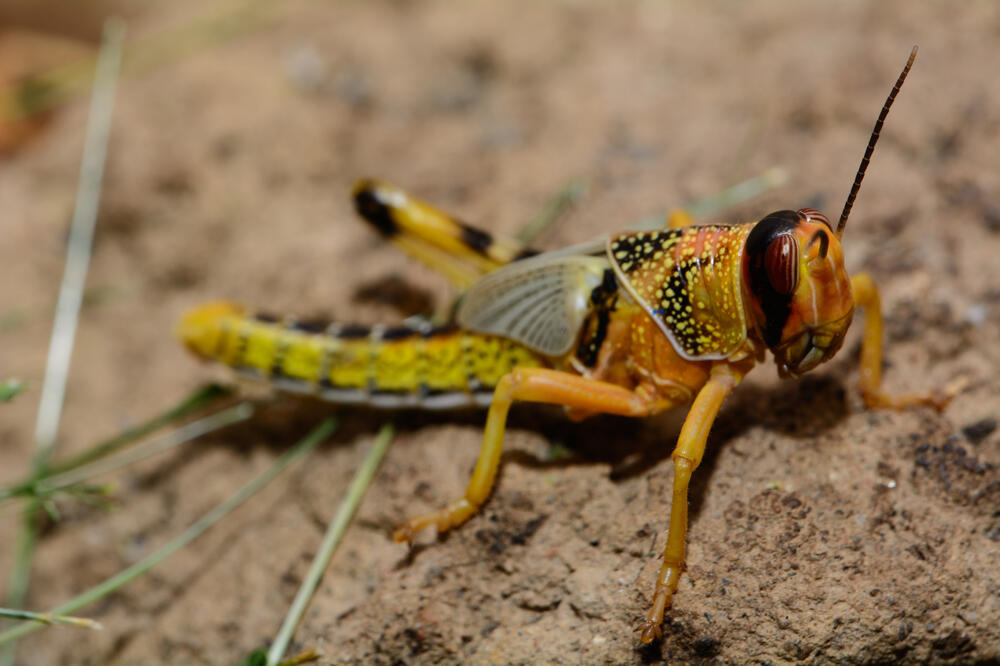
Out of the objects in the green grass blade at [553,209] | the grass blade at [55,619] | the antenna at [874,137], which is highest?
the green grass blade at [553,209]

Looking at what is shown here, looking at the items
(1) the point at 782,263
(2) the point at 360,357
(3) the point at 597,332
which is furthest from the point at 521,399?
(1) the point at 782,263

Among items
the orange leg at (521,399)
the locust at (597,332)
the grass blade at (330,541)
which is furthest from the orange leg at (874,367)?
the grass blade at (330,541)

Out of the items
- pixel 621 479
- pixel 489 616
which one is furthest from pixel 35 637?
pixel 621 479

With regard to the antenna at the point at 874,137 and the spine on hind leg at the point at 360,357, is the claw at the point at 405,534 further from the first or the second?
the antenna at the point at 874,137

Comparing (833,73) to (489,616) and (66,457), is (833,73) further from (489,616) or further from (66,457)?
(66,457)

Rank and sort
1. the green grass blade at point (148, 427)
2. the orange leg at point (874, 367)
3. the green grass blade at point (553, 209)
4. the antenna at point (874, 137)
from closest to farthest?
1. the antenna at point (874, 137)
2. the orange leg at point (874, 367)
3. the green grass blade at point (148, 427)
4. the green grass blade at point (553, 209)

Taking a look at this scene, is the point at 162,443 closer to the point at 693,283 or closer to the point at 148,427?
the point at 148,427
